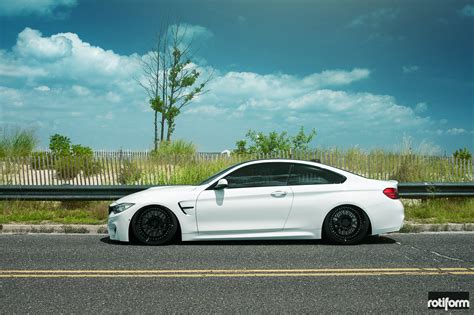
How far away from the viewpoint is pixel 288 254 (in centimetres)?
796

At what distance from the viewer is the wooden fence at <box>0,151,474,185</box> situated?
56.6 ft

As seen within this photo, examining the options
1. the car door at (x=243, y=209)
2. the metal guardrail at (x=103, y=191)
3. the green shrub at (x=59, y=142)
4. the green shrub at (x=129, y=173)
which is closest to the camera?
the car door at (x=243, y=209)

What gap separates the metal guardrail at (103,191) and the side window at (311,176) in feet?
13.3

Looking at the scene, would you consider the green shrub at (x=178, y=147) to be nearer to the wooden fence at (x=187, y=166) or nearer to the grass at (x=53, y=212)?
the wooden fence at (x=187, y=166)

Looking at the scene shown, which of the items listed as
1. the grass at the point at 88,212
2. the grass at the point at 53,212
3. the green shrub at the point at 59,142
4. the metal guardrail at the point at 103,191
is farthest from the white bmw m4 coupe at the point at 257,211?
the green shrub at the point at 59,142

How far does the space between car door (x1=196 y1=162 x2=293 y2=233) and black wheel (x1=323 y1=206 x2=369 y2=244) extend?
0.76 meters

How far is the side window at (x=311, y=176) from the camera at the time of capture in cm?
895

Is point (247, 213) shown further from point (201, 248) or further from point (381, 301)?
point (381, 301)

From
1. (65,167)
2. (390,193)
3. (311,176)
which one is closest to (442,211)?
(390,193)

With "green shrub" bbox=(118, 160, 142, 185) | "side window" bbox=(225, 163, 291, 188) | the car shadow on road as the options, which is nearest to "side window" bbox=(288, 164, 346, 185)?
→ "side window" bbox=(225, 163, 291, 188)

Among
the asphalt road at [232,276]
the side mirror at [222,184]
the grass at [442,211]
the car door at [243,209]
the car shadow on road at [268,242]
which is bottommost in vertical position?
the asphalt road at [232,276]

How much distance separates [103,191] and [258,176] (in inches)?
209

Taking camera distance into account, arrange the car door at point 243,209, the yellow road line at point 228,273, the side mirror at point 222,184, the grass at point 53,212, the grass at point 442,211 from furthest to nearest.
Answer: the grass at point 53,212
the grass at point 442,211
the car door at point 243,209
the side mirror at point 222,184
the yellow road line at point 228,273

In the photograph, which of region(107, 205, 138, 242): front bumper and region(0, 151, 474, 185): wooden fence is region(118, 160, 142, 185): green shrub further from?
region(107, 205, 138, 242): front bumper
